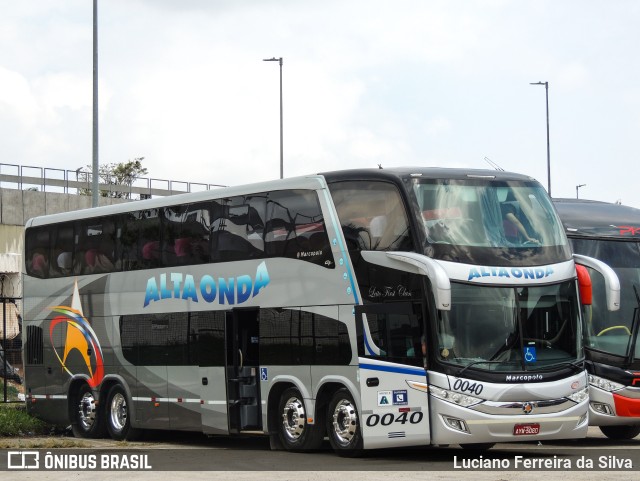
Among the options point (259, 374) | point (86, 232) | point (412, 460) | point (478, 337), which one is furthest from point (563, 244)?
point (86, 232)

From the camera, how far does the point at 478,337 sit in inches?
674

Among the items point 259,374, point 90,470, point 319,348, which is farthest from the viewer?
point 259,374

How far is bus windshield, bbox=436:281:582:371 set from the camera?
672 inches

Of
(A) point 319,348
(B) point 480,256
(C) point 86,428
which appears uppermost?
(B) point 480,256

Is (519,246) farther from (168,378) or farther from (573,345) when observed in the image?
(168,378)

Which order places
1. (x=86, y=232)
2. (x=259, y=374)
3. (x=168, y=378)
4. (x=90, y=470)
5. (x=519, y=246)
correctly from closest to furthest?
(x=90, y=470) < (x=519, y=246) < (x=259, y=374) < (x=168, y=378) < (x=86, y=232)

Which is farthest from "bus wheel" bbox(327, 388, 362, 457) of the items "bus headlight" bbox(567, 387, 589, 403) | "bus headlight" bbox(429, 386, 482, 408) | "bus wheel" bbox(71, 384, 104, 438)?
"bus wheel" bbox(71, 384, 104, 438)

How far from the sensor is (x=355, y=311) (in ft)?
59.3

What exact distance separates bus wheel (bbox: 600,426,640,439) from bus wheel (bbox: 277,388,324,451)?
605 centimetres

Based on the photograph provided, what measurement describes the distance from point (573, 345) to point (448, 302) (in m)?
2.22

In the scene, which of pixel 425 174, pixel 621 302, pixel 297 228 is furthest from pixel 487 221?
pixel 621 302

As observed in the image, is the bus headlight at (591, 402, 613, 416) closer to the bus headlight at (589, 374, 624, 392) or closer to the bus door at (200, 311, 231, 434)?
the bus headlight at (589, 374, 624, 392)

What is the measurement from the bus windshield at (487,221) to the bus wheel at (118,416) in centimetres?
839

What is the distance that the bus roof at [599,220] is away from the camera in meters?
21.9
